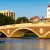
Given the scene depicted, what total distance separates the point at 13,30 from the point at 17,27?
5.24 feet

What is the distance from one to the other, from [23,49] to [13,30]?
32.8 metres

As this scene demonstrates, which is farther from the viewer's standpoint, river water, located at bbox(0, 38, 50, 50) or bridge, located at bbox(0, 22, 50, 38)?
bridge, located at bbox(0, 22, 50, 38)

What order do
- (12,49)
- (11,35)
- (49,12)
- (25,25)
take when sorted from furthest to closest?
(49,12), (11,35), (25,25), (12,49)

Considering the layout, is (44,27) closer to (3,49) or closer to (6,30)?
(6,30)

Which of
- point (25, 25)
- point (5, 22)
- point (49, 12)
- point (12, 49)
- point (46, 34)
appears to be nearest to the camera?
point (12, 49)

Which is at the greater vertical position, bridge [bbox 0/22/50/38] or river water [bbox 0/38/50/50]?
bridge [bbox 0/22/50/38]

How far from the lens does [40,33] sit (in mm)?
64125

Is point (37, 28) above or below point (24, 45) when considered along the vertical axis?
above

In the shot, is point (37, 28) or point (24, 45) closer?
point (24, 45)

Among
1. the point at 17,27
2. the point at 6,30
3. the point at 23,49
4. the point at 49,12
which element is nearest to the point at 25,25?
the point at 17,27

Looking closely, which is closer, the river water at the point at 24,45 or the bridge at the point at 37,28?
the river water at the point at 24,45

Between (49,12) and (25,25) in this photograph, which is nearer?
(25,25)

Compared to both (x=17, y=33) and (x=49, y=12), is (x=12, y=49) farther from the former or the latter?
(x=49, y=12)

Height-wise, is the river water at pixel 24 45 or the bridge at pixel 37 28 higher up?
the bridge at pixel 37 28
